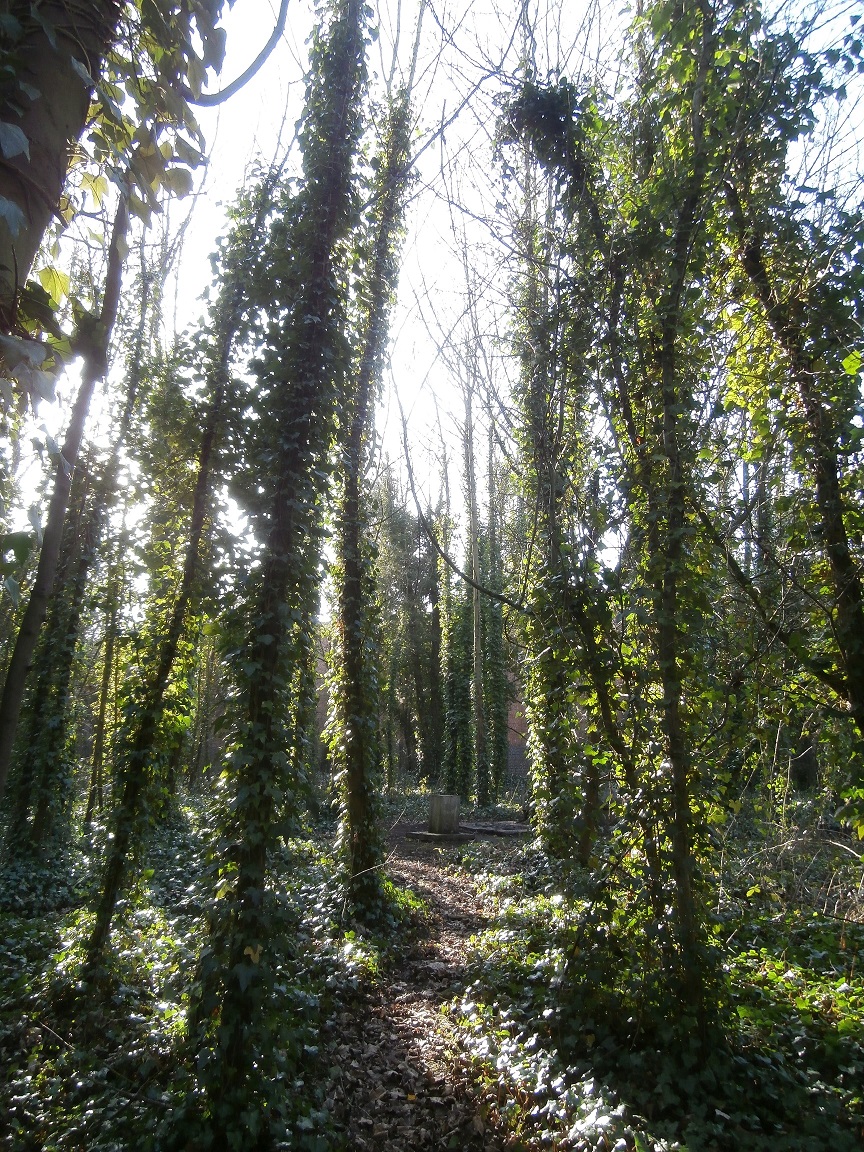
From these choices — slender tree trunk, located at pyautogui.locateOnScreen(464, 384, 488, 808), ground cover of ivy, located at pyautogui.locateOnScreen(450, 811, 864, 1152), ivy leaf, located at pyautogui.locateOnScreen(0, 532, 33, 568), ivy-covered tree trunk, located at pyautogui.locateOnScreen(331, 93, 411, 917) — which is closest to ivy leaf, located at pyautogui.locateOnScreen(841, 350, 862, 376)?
ground cover of ivy, located at pyautogui.locateOnScreen(450, 811, 864, 1152)

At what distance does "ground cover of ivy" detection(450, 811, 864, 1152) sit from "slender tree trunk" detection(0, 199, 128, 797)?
3485mm

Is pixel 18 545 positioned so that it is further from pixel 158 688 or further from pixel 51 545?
pixel 158 688

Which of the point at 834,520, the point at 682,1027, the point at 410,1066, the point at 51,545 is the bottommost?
the point at 410,1066

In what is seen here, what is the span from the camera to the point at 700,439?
457cm

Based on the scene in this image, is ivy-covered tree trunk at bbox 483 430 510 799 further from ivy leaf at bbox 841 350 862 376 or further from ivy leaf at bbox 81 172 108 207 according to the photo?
ivy leaf at bbox 81 172 108 207

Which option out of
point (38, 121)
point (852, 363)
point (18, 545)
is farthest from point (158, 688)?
point (852, 363)

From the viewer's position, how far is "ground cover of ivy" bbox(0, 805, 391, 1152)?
3.70 m

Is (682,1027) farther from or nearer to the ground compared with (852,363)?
nearer to the ground

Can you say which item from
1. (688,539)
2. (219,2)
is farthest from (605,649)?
(219,2)

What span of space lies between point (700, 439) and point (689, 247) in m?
1.36

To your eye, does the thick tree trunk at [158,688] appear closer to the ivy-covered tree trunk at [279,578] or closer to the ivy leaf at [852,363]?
the ivy-covered tree trunk at [279,578]

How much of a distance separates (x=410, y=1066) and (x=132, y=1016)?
201 centimetres

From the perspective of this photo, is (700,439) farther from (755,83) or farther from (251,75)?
(251,75)

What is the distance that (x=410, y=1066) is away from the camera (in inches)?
186
